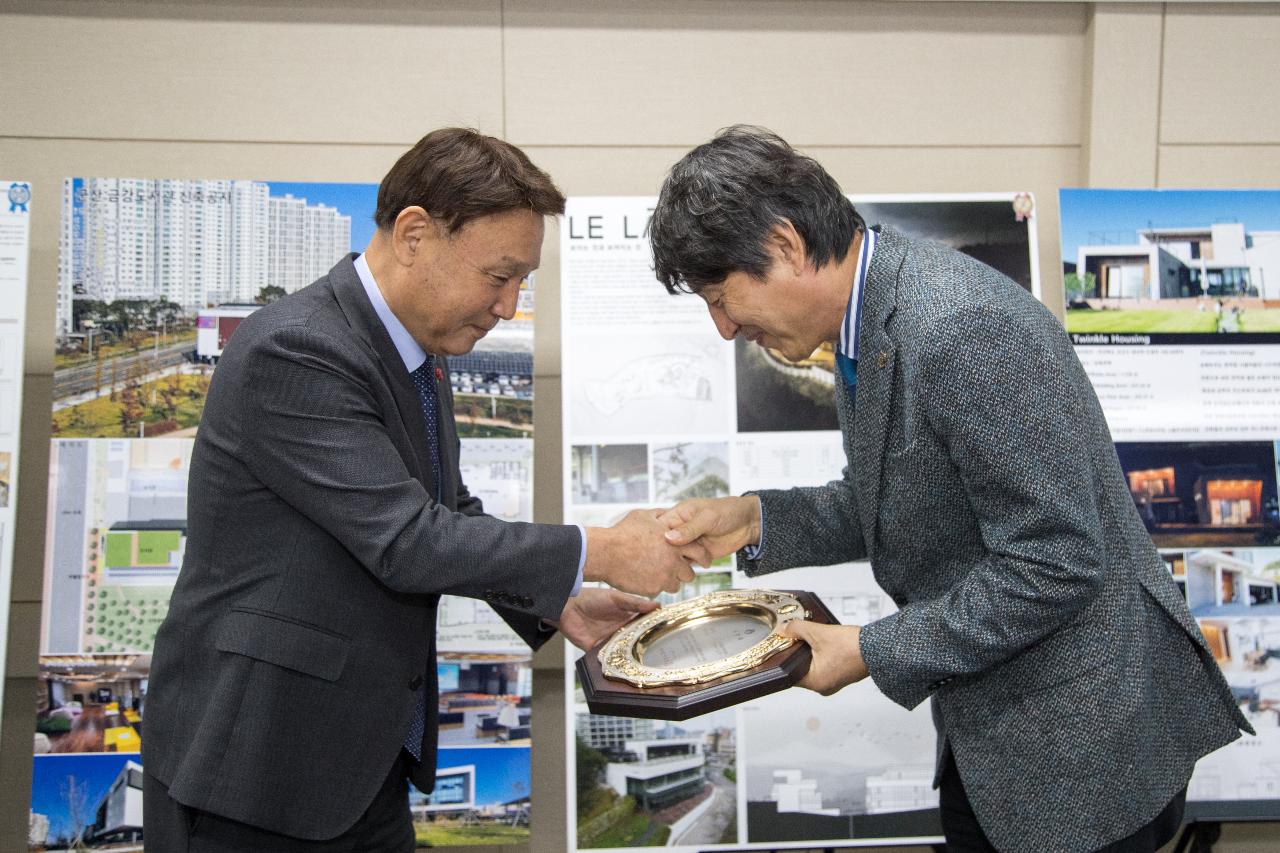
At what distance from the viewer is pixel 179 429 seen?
9.81 feet

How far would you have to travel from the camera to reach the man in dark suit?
1.55 metres

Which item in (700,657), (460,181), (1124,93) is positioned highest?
(1124,93)

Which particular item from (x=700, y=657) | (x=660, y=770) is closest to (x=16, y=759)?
(x=660, y=770)

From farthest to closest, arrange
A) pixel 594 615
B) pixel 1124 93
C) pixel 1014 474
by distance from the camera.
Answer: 1. pixel 1124 93
2. pixel 594 615
3. pixel 1014 474

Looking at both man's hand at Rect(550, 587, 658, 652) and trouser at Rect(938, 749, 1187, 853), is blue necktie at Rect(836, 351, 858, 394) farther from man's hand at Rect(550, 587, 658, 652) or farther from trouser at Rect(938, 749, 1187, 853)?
man's hand at Rect(550, 587, 658, 652)

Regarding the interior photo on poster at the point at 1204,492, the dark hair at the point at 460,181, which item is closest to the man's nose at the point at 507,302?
the dark hair at the point at 460,181

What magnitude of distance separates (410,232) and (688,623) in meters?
0.89

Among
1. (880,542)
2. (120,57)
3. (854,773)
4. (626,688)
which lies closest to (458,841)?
(854,773)

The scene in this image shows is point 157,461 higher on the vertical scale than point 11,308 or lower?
lower

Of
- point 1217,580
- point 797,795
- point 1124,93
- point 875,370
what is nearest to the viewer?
point 875,370

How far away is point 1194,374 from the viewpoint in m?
3.14

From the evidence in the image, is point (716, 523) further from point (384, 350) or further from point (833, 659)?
point (384, 350)

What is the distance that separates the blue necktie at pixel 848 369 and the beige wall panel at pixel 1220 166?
8.15 feet

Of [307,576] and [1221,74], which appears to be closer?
[307,576]
